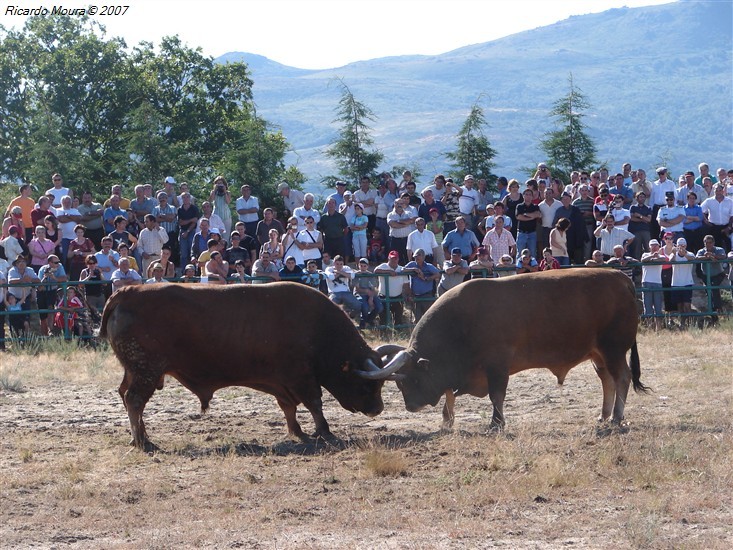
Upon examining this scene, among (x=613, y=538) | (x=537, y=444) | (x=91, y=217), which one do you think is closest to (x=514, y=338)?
(x=537, y=444)

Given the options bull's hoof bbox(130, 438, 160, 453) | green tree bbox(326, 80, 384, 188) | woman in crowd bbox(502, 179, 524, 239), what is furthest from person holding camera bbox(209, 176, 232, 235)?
bull's hoof bbox(130, 438, 160, 453)

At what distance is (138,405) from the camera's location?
12.2 m

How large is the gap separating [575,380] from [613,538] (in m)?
7.92

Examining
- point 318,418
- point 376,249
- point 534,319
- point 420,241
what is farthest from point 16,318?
point 534,319

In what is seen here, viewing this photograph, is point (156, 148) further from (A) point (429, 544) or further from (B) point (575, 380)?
(A) point (429, 544)

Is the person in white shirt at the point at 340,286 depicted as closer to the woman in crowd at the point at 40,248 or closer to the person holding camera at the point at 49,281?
the person holding camera at the point at 49,281

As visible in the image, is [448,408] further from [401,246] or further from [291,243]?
[401,246]

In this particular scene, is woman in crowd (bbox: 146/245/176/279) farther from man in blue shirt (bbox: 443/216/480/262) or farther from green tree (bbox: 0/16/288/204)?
green tree (bbox: 0/16/288/204)

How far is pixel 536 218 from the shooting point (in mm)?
21500

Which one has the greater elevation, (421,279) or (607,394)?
(421,279)

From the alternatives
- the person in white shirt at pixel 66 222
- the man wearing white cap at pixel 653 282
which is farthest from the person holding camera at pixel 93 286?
the man wearing white cap at pixel 653 282

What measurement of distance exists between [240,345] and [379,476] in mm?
2728

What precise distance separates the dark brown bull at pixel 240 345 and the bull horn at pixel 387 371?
0.05m

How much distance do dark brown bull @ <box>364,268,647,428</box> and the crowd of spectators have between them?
6502mm
